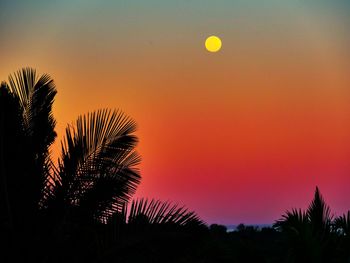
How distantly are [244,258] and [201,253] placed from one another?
692 inches

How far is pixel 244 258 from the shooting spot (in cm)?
920

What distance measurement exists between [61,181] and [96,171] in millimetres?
638

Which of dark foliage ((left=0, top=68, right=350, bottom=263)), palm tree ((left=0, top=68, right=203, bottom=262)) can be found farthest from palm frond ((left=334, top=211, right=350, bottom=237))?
palm tree ((left=0, top=68, right=203, bottom=262))

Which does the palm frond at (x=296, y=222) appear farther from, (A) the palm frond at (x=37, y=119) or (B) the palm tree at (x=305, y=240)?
(A) the palm frond at (x=37, y=119)

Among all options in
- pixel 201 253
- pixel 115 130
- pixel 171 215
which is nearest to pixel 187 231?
pixel 171 215

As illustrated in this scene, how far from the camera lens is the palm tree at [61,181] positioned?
356 inches

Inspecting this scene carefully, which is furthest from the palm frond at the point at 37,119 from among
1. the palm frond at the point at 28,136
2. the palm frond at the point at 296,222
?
the palm frond at the point at 296,222

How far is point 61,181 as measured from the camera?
956cm

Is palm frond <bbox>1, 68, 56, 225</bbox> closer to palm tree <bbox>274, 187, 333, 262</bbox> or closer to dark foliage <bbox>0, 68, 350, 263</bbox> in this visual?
dark foliage <bbox>0, 68, 350, 263</bbox>

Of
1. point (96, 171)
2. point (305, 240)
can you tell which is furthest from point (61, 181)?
point (305, 240)

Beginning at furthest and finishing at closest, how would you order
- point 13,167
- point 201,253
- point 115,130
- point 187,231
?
point 201,253 → point 115,130 → point 13,167 → point 187,231

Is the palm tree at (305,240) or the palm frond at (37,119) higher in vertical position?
the palm frond at (37,119)

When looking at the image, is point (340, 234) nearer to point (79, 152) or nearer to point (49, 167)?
point (79, 152)

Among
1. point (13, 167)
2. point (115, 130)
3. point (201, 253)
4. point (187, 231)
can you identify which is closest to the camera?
point (187, 231)
